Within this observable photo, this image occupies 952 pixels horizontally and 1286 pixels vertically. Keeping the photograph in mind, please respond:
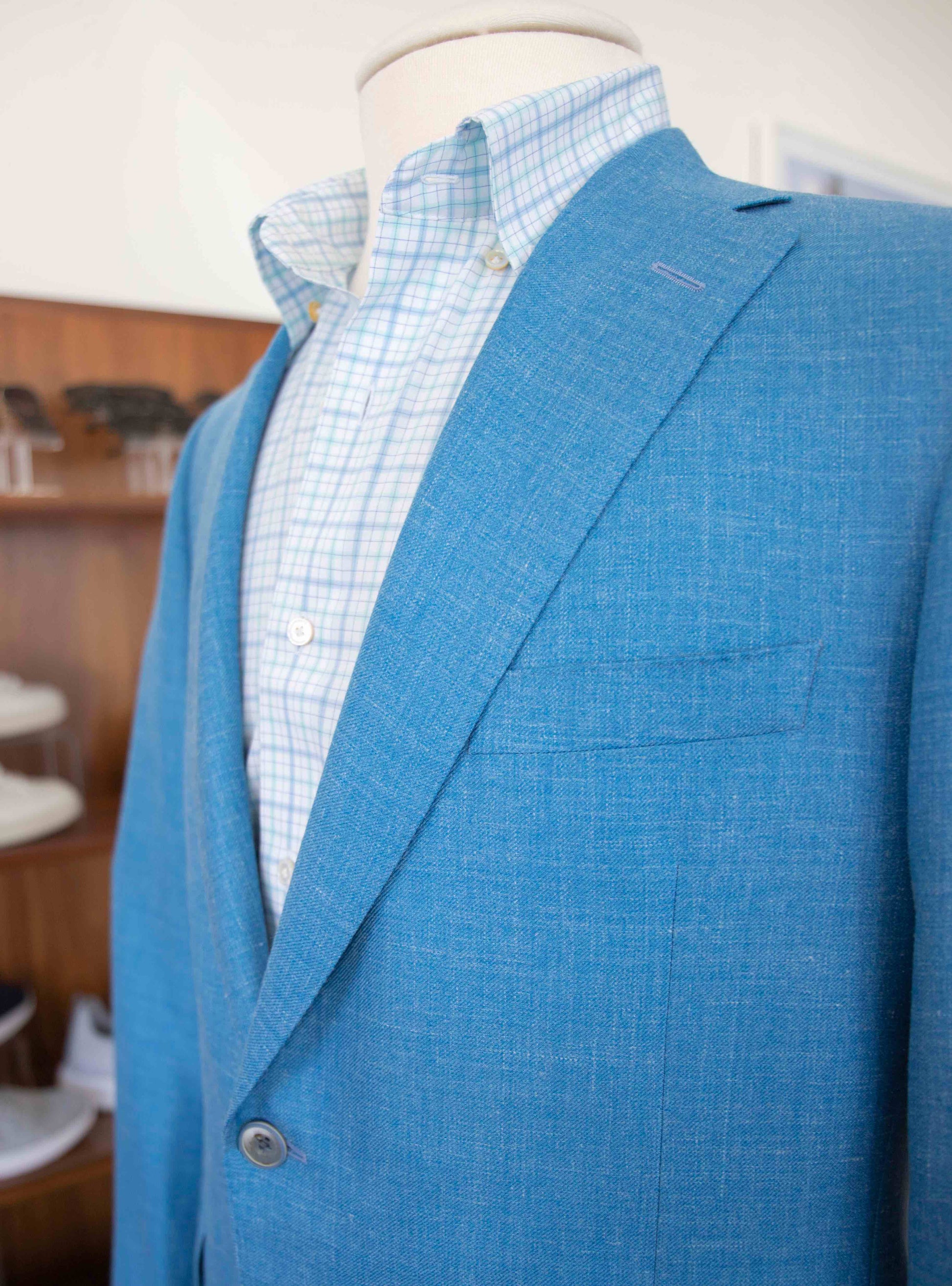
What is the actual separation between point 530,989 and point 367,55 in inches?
28.5

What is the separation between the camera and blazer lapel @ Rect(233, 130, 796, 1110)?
0.51 metres

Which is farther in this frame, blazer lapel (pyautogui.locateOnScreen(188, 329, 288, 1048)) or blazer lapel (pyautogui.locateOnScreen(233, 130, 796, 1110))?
blazer lapel (pyautogui.locateOnScreen(188, 329, 288, 1048))

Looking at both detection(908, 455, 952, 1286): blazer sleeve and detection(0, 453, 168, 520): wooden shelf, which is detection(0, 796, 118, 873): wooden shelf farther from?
detection(908, 455, 952, 1286): blazer sleeve

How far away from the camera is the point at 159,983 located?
929mm

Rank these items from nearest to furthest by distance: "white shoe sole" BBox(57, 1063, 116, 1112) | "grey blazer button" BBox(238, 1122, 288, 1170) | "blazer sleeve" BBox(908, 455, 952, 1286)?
"blazer sleeve" BBox(908, 455, 952, 1286) < "grey blazer button" BBox(238, 1122, 288, 1170) < "white shoe sole" BBox(57, 1063, 116, 1112)

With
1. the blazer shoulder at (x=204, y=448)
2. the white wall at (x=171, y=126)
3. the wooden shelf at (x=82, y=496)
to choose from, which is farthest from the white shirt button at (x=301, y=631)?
the white wall at (x=171, y=126)

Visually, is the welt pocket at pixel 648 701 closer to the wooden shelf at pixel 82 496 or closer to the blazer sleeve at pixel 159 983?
the blazer sleeve at pixel 159 983

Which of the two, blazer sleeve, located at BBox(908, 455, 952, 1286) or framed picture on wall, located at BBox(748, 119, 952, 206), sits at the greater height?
framed picture on wall, located at BBox(748, 119, 952, 206)

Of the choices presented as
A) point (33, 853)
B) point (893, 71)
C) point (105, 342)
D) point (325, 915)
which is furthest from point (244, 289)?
point (893, 71)

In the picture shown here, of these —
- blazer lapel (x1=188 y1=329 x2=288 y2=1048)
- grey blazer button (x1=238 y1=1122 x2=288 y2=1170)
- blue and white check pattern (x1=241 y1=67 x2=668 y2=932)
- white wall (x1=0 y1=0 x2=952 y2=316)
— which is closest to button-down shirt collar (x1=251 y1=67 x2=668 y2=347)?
blue and white check pattern (x1=241 y1=67 x2=668 y2=932)

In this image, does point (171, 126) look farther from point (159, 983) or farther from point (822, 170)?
point (822, 170)

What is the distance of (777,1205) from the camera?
20.6 inches

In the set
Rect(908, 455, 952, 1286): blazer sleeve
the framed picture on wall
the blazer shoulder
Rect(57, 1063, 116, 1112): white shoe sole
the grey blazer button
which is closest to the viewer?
Rect(908, 455, 952, 1286): blazer sleeve

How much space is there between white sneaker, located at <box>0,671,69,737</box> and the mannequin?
1.14 m
